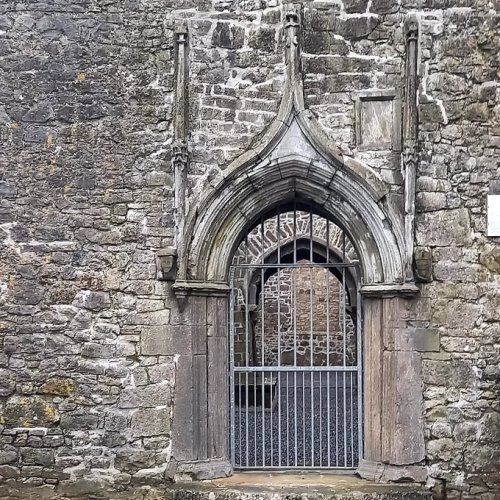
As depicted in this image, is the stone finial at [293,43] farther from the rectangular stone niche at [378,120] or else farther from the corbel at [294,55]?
the rectangular stone niche at [378,120]

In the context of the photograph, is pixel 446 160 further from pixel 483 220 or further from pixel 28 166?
pixel 28 166

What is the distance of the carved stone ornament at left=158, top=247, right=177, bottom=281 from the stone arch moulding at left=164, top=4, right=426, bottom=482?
0.08 m

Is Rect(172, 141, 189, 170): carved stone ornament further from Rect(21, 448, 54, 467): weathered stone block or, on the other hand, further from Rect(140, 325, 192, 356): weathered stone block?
Rect(21, 448, 54, 467): weathered stone block

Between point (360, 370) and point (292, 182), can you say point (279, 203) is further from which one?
point (360, 370)

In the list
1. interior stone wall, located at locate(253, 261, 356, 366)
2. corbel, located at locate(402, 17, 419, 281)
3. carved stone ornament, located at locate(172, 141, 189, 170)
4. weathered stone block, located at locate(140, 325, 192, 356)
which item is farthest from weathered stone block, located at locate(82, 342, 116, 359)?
interior stone wall, located at locate(253, 261, 356, 366)

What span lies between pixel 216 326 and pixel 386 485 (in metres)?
1.88

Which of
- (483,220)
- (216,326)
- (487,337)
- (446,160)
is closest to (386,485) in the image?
(487,337)

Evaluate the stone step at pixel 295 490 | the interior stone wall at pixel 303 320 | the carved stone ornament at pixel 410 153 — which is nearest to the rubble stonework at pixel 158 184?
the carved stone ornament at pixel 410 153

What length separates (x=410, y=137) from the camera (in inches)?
252

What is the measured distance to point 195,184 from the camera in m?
6.53

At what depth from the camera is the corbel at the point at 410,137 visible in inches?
251

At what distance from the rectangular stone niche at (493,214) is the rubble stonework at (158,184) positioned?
58mm

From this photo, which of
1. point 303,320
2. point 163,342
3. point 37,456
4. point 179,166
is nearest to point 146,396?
point 163,342

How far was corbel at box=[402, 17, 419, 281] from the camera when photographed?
6.37m
